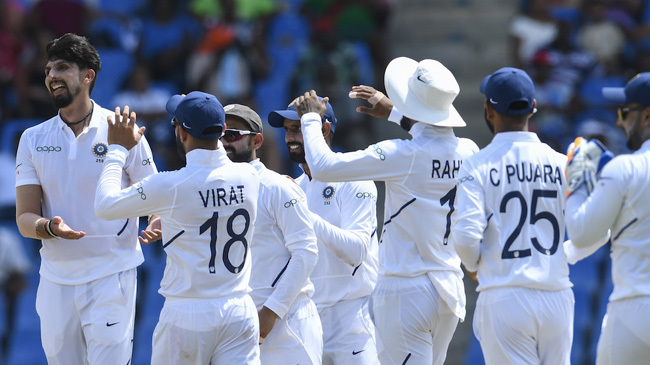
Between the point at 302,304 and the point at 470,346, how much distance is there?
538 centimetres

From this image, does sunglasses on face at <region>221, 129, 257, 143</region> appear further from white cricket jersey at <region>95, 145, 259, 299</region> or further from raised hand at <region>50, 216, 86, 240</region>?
raised hand at <region>50, 216, 86, 240</region>

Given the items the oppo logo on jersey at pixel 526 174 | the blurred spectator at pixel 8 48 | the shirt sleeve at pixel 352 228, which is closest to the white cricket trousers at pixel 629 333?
the oppo logo on jersey at pixel 526 174

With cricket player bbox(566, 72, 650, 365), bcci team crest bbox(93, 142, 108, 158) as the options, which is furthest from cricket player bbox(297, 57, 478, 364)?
bcci team crest bbox(93, 142, 108, 158)

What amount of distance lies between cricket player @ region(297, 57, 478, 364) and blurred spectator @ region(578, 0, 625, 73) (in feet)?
24.0

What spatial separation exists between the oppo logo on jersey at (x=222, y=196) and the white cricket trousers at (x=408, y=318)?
3.71 feet

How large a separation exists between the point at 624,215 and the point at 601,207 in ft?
0.53

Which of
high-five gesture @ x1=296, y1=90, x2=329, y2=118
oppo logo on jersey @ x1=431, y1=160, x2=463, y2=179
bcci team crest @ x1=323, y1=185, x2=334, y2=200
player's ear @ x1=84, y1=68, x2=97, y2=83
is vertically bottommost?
bcci team crest @ x1=323, y1=185, x2=334, y2=200

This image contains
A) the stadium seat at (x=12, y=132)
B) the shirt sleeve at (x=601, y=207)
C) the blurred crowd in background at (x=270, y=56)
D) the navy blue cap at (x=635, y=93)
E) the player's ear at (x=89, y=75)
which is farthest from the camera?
the blurred crowd in background at (x=270, y=56)

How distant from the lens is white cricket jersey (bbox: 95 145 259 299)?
5.33 m

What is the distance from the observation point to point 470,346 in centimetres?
1109

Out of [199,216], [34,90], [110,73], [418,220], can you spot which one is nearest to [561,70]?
[110,73]

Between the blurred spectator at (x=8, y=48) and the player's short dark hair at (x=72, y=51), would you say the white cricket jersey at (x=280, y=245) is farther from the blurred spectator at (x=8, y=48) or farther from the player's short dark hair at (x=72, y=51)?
the blurred spectator at (x=8, y=48)

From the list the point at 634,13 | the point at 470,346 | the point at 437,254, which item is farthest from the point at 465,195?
the point at 634,13

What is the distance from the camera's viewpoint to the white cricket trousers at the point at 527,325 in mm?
5457
